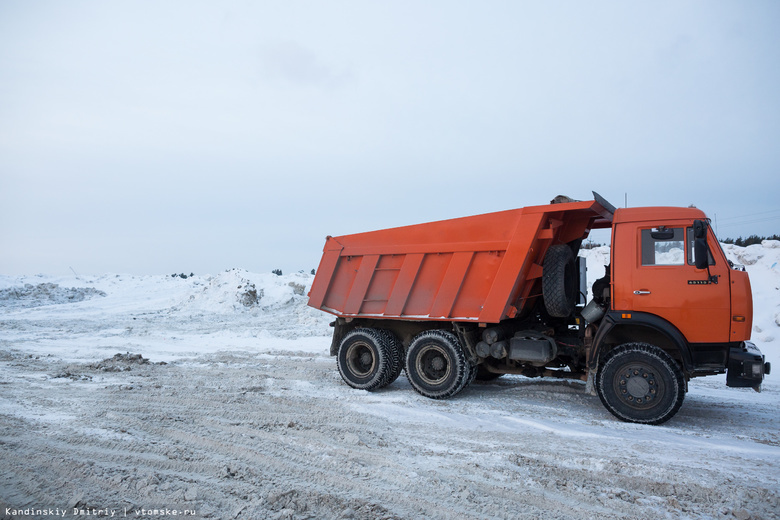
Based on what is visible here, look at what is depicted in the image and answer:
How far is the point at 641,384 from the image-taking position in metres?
5.91

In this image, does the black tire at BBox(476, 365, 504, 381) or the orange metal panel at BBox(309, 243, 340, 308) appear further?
the black tire at BBox(476, 365, 504, 381)

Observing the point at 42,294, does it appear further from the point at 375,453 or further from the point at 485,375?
the point at 375,453

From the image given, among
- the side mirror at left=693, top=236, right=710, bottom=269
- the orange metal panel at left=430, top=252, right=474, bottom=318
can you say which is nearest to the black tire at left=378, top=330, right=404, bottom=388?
the orange metal panel at left=430, top=252, right=474, bottom=318

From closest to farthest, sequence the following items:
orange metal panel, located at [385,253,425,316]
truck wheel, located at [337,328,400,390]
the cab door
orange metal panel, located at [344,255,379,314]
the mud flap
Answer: the cab door
the mud flap
orange metal panel, located at [385,253,425,316]
truck wheel, located at [337,328,400,390]
orange metal panel, located at [344,255,379,314]

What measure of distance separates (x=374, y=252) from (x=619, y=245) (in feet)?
11.8

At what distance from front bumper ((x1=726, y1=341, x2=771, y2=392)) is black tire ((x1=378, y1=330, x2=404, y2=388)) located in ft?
14.5

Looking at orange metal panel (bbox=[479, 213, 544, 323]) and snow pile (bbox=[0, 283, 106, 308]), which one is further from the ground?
orange metal panel (bbox=[479, 213, 544, 323])

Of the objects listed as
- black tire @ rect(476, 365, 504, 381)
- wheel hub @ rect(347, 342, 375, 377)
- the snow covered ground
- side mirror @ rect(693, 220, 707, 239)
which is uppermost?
side mirror @ rect(693, 220, 707, 239)

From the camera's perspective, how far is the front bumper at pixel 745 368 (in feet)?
18.2

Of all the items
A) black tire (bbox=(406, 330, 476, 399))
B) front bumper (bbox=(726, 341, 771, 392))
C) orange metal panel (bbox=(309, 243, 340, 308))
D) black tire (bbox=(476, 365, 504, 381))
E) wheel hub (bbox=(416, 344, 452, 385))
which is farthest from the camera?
black tire (bbox=(476, 365, 504, 381))

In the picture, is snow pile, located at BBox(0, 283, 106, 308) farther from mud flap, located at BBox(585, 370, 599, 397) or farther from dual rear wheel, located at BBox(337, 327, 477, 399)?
mud flap, located at BBox(585, 370, 599, 397)

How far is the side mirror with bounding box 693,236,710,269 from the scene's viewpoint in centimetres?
568

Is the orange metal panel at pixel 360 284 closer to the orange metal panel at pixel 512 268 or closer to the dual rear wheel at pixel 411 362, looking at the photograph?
the dual rear wheel at pixel 411 362

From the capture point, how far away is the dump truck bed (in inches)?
266
